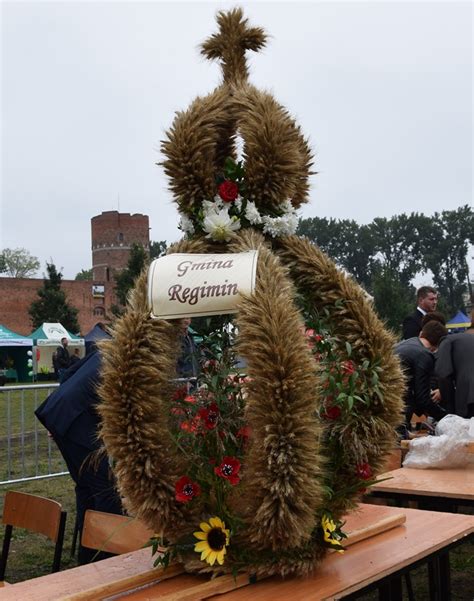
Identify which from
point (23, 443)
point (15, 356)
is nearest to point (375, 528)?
point (23, 443)

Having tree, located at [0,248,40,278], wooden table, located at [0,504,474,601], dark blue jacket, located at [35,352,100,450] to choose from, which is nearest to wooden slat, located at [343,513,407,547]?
wooden table, located at [0,504,474,601]

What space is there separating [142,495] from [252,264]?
2.59ft

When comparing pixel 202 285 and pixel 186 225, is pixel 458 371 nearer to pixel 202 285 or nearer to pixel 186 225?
pixel 186 225

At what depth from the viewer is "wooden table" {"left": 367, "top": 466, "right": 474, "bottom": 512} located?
3.76 metres

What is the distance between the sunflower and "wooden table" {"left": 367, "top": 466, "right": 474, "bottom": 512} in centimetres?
151

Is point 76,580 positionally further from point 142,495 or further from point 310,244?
point 310,244

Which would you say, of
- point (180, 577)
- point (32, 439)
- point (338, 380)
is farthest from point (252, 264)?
point (32, 439)

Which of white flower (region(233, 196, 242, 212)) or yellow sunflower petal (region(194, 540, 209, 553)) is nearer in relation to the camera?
yellow sunflower petal (region(194, 540, 209, 553))

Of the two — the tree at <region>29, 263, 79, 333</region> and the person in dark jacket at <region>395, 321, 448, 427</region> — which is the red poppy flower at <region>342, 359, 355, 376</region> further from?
the tree at <region>29, 263, 79, 333</region>

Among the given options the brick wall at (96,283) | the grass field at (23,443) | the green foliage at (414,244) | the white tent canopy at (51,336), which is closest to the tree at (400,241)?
the green foliage at (414,244)

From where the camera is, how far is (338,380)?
238 cm

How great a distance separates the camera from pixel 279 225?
8.36ft

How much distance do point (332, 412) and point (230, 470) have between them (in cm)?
40

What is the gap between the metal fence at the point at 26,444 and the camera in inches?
309
